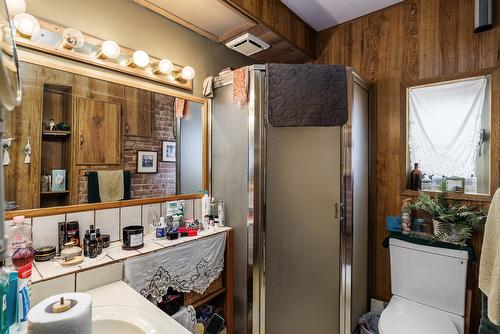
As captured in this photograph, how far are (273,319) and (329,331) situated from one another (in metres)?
0.48

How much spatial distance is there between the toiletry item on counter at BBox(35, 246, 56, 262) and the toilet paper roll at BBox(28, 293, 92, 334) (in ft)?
1.98

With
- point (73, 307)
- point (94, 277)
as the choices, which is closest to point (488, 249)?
point (73, 307)

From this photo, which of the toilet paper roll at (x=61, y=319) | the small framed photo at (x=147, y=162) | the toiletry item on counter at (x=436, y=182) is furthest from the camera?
the toiletry item on counter at (x=436, y=182)

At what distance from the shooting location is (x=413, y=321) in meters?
1.54

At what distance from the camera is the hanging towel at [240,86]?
1698 mm

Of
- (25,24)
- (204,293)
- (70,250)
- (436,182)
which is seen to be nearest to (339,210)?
(436,182)

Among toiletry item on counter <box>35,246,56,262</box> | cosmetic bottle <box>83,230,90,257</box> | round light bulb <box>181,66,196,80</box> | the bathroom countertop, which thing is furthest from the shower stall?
toiletry item on counter <box>35,246,56,262</box>

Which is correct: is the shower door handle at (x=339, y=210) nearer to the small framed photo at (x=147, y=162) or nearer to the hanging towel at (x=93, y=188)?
the small framed photo at (x=147, y=162)

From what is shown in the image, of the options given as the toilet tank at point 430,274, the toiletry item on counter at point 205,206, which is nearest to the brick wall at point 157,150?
the toiletry item on counter at point 205,206

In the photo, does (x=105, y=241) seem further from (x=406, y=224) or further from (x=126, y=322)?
(x=406, y=224)

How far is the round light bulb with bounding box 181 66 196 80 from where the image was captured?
1.82 metres

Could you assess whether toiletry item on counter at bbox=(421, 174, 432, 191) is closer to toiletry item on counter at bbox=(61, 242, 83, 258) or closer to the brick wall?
the brick wall

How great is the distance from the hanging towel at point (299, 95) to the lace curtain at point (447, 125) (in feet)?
2.81

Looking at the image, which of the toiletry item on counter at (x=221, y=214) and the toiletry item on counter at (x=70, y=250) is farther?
the toiletry item on counter at (x=221, y=214)
